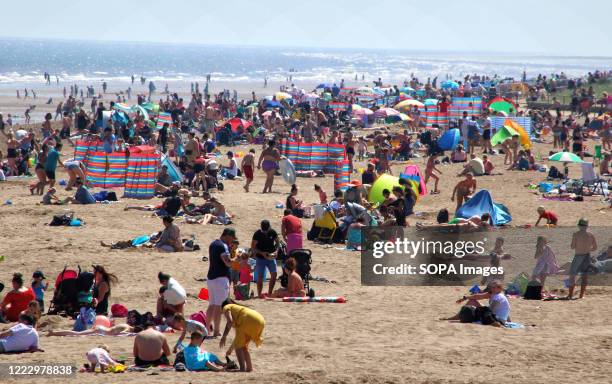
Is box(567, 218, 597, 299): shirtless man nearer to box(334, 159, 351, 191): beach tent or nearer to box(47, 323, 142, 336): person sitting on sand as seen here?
box(47, 323, 142, 336): person sitting on sand

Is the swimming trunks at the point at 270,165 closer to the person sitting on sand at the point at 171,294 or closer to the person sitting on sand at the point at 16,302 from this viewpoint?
the person sitting on sand at the point at 16,302

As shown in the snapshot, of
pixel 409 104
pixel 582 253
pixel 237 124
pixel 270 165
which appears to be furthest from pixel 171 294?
pixel 409 104

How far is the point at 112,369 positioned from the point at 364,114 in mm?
32140

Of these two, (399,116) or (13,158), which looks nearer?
(13,158)

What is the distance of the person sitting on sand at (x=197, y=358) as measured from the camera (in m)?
9.68

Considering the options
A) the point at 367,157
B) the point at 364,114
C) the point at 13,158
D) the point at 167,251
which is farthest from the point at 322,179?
the point at 364,114

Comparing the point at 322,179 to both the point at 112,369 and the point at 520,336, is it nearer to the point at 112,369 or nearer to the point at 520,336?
the point at 520,336

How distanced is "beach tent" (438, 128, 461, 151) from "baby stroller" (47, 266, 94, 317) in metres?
19.1

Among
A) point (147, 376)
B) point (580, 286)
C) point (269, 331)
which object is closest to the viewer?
point (147, 376)

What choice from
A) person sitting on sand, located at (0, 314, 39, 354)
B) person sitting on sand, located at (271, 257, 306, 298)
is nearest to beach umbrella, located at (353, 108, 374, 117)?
person sitting on sand, located at (271, 257, 306, 298)

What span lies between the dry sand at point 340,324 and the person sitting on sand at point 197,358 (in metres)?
0.16

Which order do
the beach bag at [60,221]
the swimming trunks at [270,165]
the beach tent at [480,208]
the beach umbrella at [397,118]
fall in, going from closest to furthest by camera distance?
1. the beach bag at [60,221]
2. the beach tent at [480,208]
3. the swimming trunks at [270,165]
4. the beach umbrella at [397,118]

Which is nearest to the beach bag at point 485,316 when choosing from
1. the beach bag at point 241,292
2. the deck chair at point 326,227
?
the beach bag at point 241,292

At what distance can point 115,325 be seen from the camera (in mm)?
11719
